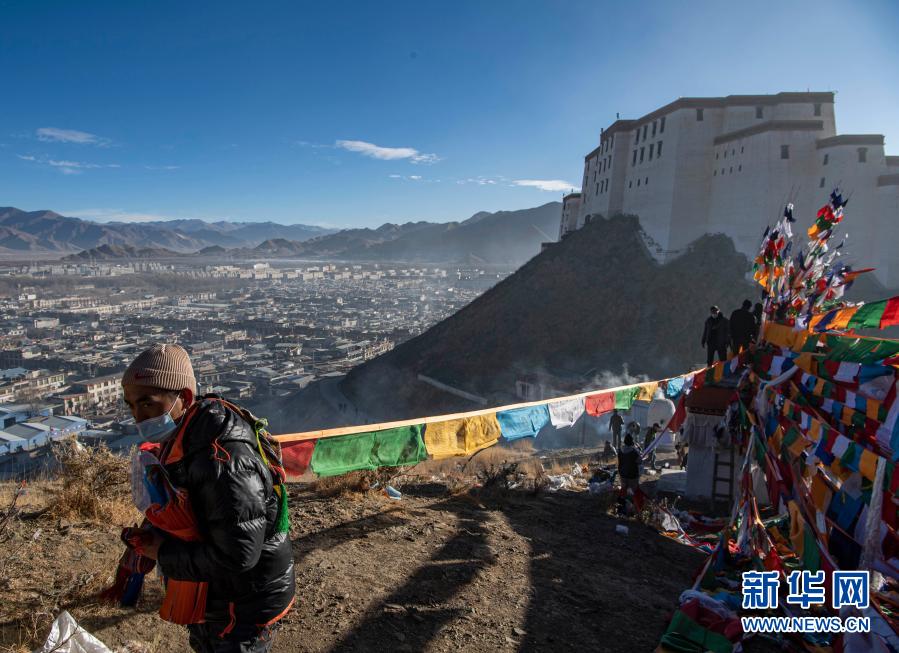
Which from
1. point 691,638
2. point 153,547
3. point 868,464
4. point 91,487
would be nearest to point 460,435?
point 691,638

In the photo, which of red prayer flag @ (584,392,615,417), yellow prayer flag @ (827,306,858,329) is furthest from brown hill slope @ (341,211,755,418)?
yellow prayer flag @ (827,306,858,329)

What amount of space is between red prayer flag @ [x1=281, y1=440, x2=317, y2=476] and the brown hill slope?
29.1m

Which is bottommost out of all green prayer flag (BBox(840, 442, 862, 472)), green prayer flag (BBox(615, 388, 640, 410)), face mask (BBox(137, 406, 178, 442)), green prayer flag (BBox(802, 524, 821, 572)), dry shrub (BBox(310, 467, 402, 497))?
dry shrub (BBox(310, 467, 402, 497))

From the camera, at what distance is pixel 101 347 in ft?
205

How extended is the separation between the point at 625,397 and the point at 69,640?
1042cm

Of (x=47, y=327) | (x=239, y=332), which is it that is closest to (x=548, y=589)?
(x=239, y=332)

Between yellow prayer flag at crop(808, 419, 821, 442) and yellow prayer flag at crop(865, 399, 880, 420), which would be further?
yellow prayer flag at crop(808, 419, 821, 442)

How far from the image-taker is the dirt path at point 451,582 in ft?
12.1

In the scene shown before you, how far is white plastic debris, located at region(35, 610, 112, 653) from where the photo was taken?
2830 millimetres

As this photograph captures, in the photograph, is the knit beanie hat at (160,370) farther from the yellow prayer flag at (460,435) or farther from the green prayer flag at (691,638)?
the yellow prayer flag at (460,435)

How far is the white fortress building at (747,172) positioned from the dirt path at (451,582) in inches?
929

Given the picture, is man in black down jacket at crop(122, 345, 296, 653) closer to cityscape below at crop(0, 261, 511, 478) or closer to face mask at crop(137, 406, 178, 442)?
face mask at crop(137, 406, 178, 442)

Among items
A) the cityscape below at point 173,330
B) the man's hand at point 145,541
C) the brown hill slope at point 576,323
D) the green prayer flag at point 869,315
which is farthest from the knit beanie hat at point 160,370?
the brown hill slope at point 576,323

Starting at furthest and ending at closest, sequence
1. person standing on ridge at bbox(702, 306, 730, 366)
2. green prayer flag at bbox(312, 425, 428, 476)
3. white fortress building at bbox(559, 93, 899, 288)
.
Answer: white fortress building at bbox(559, 93, 899, 288) < person standing on ridge at bbox(702, 306, 730, 366) < green prayer flag at bbox(312, 425, 428, 476)
